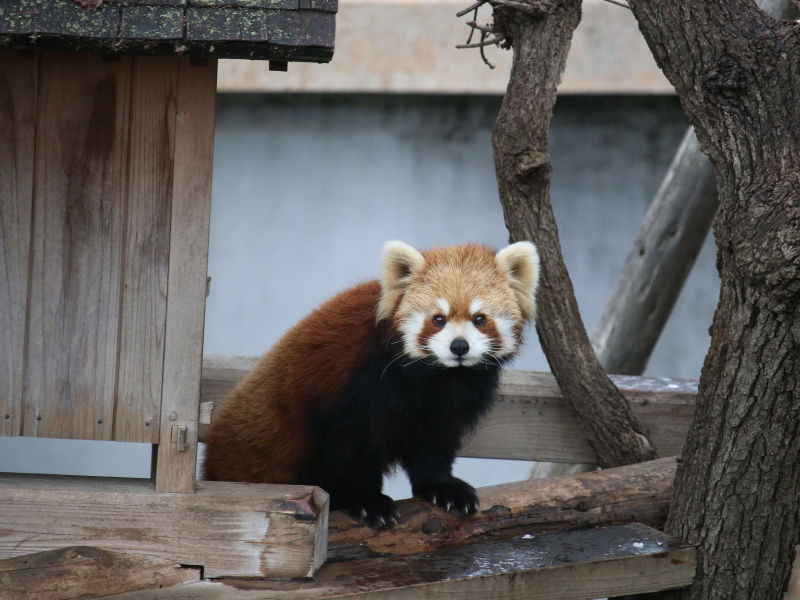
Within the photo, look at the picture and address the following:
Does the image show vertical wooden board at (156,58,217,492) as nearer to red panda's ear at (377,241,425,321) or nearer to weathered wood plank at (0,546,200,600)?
weathered wood plank at (0,546,200,600)

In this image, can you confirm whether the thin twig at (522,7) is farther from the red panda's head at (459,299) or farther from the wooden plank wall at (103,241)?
the wooden plank wall at (103,241)

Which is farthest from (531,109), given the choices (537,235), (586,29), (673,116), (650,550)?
(673,116)

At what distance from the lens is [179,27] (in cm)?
191

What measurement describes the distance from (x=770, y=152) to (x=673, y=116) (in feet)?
12.8

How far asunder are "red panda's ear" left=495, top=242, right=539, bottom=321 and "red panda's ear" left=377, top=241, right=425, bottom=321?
29 cm

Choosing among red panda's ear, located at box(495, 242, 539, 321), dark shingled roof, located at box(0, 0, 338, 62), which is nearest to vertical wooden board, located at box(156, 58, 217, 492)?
dark shingled roof, located at box(0, 0, 338, 62)

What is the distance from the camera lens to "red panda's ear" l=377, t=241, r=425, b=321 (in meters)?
2.87

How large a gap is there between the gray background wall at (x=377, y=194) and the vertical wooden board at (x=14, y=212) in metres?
3.70

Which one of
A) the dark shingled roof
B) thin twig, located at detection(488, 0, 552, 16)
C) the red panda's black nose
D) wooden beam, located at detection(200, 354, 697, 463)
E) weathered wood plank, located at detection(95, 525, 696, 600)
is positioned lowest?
weathered wood plank, located at detection(95, 525, 696, 600)

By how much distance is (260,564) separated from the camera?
2.39 metres

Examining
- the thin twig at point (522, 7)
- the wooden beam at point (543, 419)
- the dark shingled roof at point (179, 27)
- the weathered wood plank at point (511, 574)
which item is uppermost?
the thin twig at point (522, 7)

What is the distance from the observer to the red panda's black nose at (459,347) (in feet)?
8.70

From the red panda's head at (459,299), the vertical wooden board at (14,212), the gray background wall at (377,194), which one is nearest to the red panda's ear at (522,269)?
the red panda's head at (459,299)

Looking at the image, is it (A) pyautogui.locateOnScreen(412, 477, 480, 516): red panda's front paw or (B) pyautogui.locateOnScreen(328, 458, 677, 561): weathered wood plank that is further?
(A) pyautogui.locateOnScreen(412, 477, 480, 516): red panda's front paw
